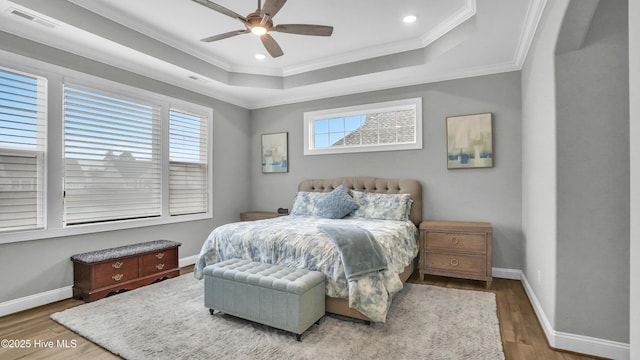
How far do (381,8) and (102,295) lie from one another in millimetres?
4098

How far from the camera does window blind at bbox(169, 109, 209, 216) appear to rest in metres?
4.57

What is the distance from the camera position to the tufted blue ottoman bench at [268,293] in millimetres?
2395

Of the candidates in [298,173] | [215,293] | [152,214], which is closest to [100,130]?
[152,214]

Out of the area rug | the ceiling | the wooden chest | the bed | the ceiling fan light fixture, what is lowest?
the area rug

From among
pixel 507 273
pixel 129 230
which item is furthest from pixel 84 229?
pixel 507 273

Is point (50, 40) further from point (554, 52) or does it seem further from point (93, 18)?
point (554, 52)

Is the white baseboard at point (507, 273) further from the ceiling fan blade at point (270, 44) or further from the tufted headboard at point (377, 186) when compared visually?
the ceiling fan blade at point (270, 44)

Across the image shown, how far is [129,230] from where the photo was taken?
3973 millimetres

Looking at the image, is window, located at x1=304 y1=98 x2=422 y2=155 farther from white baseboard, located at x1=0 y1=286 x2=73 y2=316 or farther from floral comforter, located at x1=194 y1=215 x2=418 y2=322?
white baseboard, located at x1=0 y1=286 x2=73 y2=316

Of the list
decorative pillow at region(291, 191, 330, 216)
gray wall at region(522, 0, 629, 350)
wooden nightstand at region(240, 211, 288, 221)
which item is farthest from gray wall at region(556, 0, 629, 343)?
wooden nightstand at region(240, 211, 288, 221)

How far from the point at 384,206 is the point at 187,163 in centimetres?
297

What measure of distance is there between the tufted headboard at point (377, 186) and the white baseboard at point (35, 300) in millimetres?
3231

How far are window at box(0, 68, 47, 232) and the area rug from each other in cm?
105

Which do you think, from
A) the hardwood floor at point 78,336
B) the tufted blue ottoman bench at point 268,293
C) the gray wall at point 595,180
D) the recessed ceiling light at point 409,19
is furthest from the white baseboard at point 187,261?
the gray wall at point 595,180
